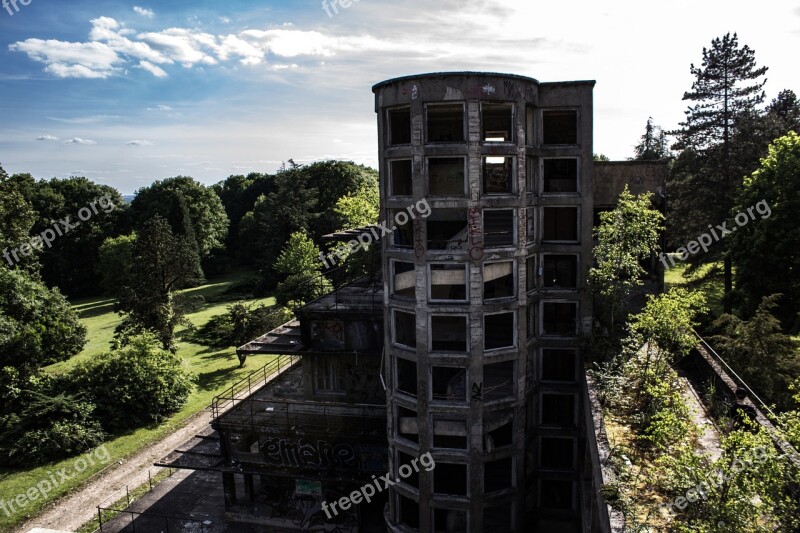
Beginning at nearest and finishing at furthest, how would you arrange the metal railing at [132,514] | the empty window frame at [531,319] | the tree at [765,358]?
the tree at [765,358] → the empty window frame at [531,319] → the metal railing at [132,514]

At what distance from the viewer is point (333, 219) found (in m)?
79.8

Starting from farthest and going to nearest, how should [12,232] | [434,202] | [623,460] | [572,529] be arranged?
[12,232], [572,529], [434,202], [623,460]

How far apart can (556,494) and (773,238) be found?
851 inches

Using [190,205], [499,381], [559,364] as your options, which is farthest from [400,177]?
[190,205]

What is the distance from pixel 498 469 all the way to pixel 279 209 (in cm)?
6456

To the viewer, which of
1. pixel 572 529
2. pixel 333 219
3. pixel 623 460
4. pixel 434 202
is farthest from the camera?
pixel 333 219

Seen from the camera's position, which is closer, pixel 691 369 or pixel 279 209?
pixel 691 369

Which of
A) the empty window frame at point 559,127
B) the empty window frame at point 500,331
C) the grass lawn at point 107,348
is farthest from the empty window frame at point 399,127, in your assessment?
the grass lawn at point 107,348

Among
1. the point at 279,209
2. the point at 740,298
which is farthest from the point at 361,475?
the point at 279,209

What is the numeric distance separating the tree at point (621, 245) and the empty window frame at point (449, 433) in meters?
8.38

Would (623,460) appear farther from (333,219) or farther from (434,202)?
(333,219)

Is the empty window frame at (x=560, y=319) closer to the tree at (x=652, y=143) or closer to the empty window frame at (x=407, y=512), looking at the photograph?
the empty window frame at (x=407, y=512)

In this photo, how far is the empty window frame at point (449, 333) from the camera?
82.2 ft

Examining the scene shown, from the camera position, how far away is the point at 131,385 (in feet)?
143
